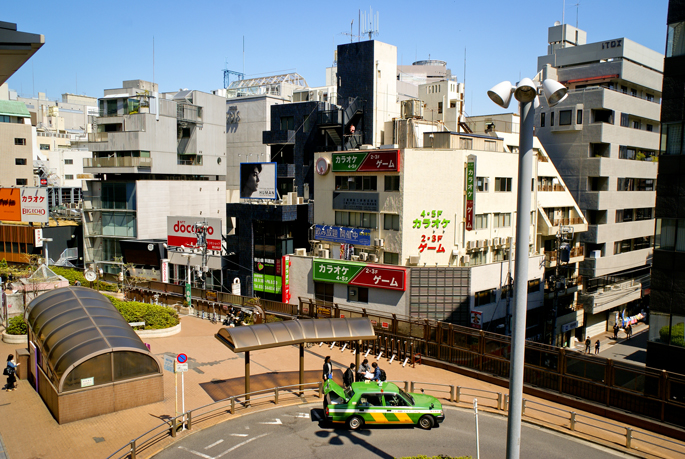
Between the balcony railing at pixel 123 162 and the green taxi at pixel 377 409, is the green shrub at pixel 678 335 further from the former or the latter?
the balcony railing at pixel 123 162

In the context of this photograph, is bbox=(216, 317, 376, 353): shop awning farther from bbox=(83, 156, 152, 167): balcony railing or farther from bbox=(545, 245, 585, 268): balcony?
bbox=(83, 156, 152, 167): balcony railing

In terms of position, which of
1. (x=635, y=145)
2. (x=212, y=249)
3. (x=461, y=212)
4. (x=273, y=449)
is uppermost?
(x=635, y=145)

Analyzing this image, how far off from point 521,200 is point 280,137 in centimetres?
4093

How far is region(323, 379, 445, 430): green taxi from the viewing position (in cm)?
1655

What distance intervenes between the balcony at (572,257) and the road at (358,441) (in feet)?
90.9

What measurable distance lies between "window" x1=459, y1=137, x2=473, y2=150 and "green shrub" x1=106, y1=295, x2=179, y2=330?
2124 centimetres

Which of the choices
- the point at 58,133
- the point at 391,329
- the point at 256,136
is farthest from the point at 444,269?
the point at 58,133

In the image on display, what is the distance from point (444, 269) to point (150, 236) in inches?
1231

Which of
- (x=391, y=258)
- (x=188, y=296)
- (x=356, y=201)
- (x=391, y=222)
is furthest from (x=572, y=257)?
(x=188, y=296)

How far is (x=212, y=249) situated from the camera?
43.2 m

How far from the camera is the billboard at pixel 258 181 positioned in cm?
4288

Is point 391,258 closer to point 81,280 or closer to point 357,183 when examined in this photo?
point 357,183

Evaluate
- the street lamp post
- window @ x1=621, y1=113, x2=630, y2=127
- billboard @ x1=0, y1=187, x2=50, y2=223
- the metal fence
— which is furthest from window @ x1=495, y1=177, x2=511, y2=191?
billboard @ x1=0, y1=187, x2=50, y2=223

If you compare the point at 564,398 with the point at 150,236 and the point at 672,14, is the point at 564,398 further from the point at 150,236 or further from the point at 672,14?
the point at 150,236
